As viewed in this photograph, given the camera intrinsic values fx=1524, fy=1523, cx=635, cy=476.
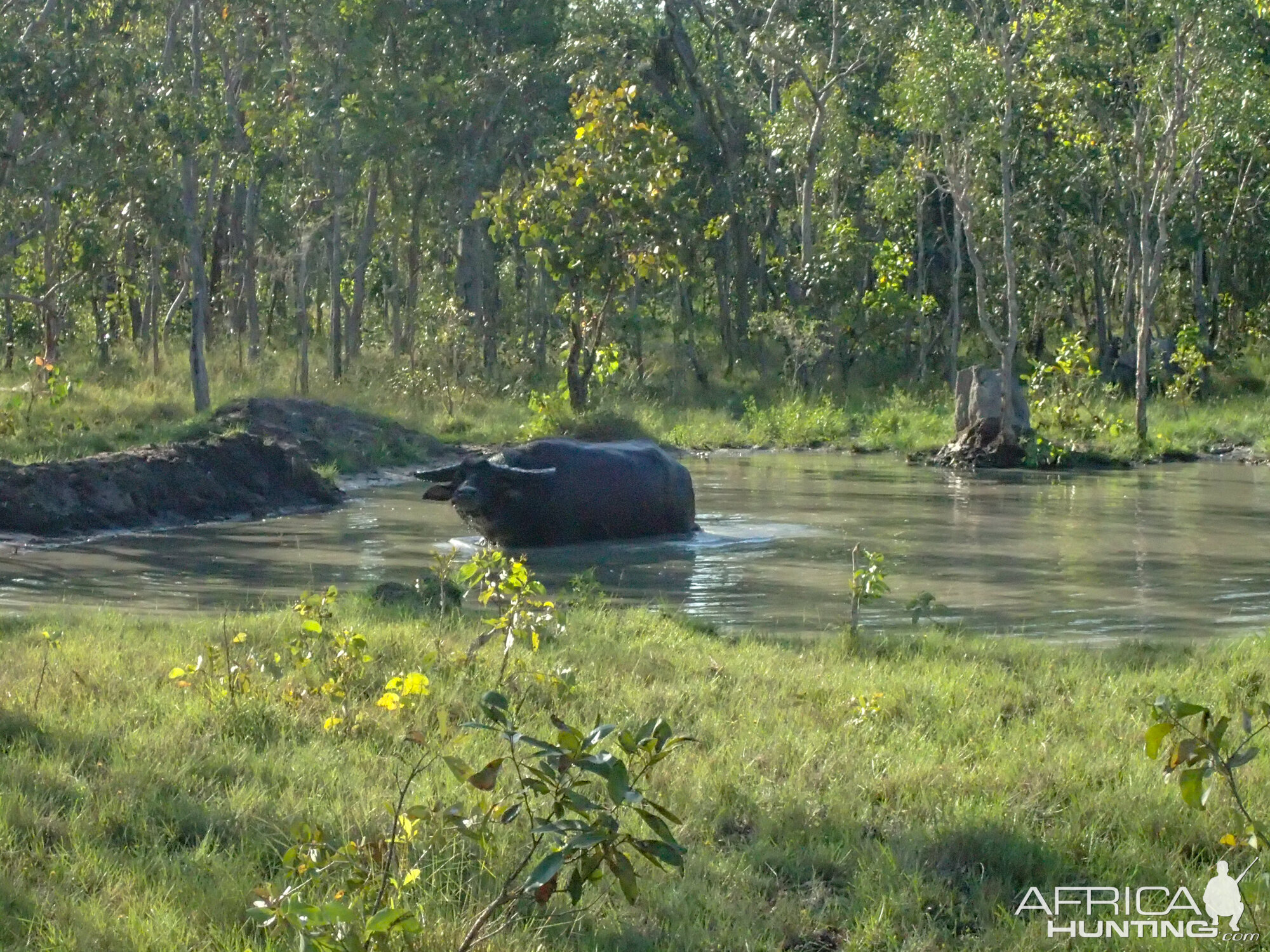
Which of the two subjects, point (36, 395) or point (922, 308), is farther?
point (922, 308)

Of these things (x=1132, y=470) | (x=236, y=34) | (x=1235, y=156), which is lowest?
(x=1132, y=470)

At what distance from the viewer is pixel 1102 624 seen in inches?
360

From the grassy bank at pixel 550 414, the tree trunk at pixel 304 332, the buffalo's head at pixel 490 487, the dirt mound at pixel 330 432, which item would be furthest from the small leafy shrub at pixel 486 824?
the tree trunk at pixel 304 332

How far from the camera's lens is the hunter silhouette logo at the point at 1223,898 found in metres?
4.02

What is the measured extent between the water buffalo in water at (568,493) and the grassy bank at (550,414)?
18.9 ft

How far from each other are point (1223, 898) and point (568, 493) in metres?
9.02

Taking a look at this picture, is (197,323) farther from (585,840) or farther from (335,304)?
(585,840)

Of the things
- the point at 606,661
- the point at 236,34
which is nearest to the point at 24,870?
the point at 606,661

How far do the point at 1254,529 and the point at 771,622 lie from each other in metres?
6.58

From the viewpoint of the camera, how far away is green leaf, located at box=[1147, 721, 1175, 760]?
11.3 feet

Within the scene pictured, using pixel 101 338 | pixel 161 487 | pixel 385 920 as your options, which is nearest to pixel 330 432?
pixel 161 487

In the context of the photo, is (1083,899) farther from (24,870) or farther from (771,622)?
(771,622)

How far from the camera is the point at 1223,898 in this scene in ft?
13.4

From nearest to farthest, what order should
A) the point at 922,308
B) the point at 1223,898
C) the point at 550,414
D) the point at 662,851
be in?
the point at 662,851, the point at 1223,898, the point at 550,414, the point at 922,308
